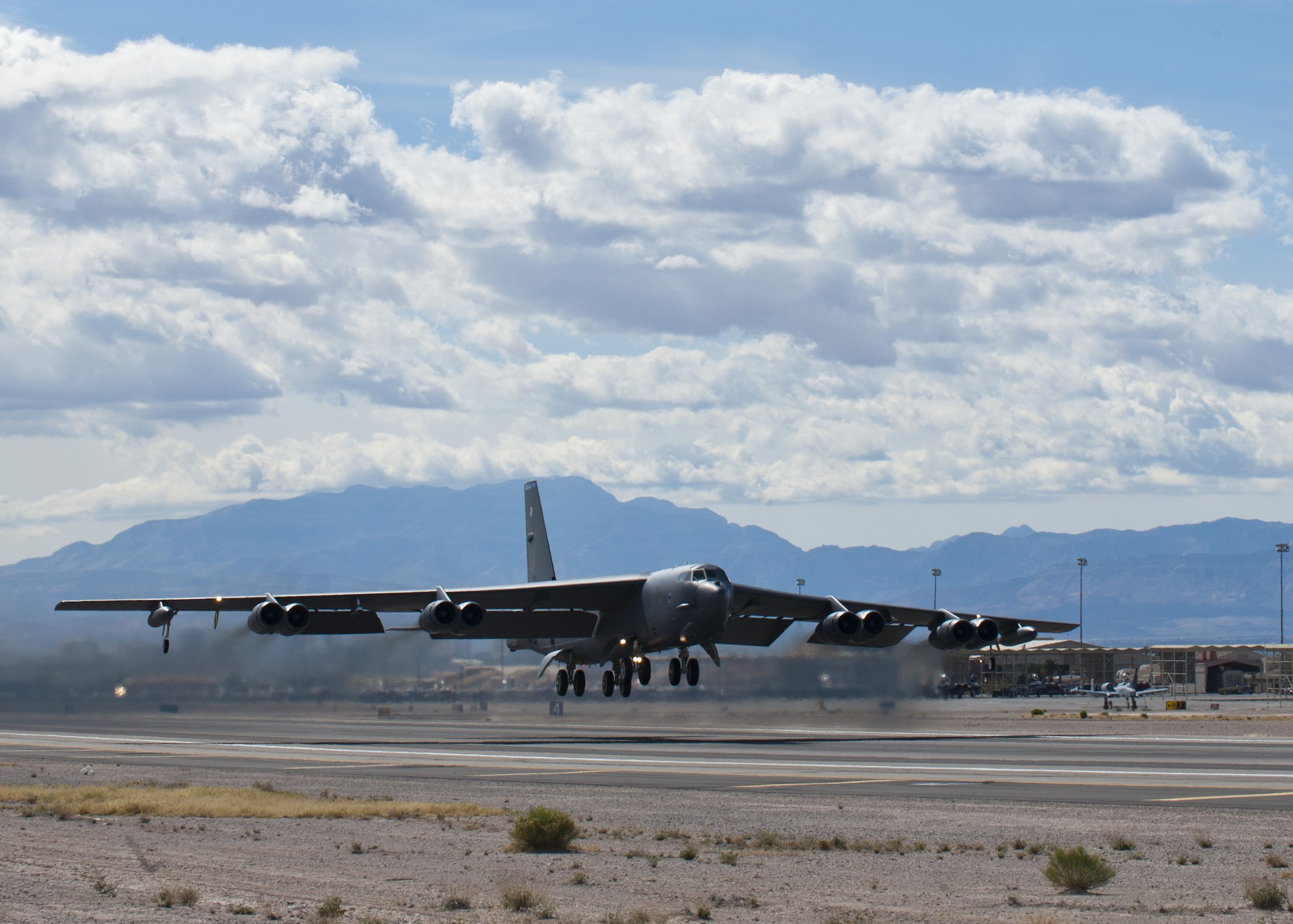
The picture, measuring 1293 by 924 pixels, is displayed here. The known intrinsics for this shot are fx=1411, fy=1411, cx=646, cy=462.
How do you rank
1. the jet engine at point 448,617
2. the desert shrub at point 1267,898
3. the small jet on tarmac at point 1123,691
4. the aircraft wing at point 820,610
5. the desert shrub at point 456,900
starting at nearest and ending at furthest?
the desert shrub at point 1267,898, the desert shrub at point 456,900, the jet engine at point 448,617, the aircraft wing at point 820,610, the small jet on tarmac at point 1123,691

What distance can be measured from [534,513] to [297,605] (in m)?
18.7

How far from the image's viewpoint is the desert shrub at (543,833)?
2211 centimetres

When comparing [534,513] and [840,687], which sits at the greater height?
[534,513]

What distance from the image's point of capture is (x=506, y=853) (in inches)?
862

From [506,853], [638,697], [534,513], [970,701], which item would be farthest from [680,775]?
[970,701]

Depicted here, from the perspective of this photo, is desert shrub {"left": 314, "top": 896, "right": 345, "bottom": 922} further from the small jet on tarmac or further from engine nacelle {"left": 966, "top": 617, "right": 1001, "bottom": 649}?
the small jet on tarmac

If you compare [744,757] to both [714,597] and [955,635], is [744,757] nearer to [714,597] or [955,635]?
[714,597]

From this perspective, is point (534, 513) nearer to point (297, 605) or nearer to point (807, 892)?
point (297, 605)

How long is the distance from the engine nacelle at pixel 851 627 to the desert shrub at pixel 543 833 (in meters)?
32.0

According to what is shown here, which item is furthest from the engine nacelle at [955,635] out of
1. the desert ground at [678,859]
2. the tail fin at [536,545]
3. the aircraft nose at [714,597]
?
the desert ground at [678,859]

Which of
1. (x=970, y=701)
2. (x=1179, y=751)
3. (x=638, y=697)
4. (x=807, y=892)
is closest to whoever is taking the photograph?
(x=807, y=892)

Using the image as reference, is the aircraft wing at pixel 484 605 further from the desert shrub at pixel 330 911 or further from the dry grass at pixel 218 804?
the desert shrub at pixel 330 911

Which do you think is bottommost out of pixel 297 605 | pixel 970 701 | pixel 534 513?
pixel 970 701

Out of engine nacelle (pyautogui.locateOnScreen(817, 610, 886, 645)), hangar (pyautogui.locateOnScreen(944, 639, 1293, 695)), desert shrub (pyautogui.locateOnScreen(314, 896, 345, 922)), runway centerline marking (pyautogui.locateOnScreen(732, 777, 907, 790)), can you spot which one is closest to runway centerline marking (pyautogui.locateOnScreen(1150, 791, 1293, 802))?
runway centerline marking (pyautogui.locateOnScreen(732, 777, 907, 790))
